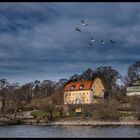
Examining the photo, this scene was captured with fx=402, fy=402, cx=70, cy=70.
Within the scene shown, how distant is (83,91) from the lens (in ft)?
226

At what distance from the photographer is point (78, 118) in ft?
168

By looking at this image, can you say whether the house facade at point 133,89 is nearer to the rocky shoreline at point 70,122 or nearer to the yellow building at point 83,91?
the yellow building at point 83,91

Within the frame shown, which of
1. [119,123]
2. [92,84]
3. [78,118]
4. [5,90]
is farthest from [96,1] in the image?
[5,90]

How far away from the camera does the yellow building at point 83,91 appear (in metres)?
68.0

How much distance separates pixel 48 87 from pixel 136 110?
51.7 m

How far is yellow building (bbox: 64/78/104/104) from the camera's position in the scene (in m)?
68.0

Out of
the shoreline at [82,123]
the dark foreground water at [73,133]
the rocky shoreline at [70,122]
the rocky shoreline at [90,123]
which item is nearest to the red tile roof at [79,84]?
the rocky shoreline at [70,122]

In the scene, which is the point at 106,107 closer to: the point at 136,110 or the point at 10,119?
the point at 136,110

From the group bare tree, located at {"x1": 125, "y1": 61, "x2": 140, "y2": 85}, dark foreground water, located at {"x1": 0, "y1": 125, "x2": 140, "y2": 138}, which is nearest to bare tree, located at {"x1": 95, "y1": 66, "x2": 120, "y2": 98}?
bare tree, located at {"x1": 125, "y1": 61, "x2": 140, "y2": 85}

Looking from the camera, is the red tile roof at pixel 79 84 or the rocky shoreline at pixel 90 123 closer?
the rocky shoreline at pixel 90 123

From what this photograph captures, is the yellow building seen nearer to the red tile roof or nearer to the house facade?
the red tile roof

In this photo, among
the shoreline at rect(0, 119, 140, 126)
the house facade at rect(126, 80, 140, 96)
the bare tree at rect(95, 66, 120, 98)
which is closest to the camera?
the shoreline at rect(0, 119, 140, 126)

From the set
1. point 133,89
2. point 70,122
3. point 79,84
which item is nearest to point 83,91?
point 79,84

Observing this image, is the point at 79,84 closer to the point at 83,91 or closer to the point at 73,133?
the point at 83,91
